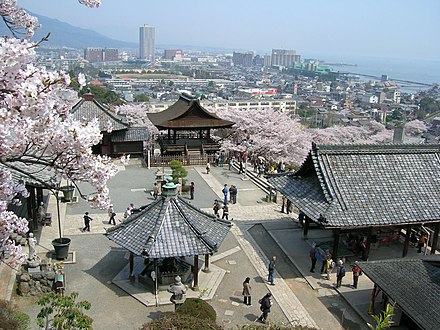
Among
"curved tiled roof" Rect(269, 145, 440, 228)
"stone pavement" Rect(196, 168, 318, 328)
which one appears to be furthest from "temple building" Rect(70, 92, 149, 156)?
"curved tiled roof" Rect(269, 145, 440, 228)

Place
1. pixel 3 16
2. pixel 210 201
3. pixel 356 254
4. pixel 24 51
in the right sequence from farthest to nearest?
pixel 210 201 < pixel 356 254 < pixel 3 16 < pixel 24 51

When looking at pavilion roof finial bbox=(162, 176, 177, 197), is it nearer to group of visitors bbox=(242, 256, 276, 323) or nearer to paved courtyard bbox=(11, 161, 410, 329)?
paved courtyard bbox=(11, 161, 410, 329)

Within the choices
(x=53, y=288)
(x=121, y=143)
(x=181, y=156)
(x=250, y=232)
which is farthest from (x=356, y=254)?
(x=121, y=143)

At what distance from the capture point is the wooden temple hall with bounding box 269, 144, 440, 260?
1784 cm

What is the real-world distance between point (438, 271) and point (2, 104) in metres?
14.7

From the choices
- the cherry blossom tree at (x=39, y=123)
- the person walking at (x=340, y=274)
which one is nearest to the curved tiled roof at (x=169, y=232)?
the person walking at (x=340, y=274)

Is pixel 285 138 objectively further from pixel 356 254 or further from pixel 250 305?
pixel 250 305

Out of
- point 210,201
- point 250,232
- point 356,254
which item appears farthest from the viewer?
point 210,201

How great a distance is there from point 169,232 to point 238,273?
4320mm

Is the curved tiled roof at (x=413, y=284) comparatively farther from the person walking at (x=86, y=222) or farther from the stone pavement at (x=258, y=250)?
the person walking at (x=86, y=222)

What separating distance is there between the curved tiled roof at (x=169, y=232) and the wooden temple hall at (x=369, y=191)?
4483 mm

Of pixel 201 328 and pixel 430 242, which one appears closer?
pixel 201 328

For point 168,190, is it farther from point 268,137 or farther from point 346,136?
point 346,136

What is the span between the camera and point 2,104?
6.95 m
